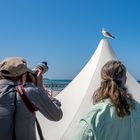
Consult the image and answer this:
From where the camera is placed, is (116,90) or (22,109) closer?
(116,90)

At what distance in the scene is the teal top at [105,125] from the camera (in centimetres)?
188

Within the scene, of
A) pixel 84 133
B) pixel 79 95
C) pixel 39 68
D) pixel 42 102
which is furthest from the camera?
pixel 79 95

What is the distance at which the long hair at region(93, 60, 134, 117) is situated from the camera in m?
1.91

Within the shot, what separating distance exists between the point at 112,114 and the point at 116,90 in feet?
0.44

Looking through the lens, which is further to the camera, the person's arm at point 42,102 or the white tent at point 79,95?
the white tent at point 79,95

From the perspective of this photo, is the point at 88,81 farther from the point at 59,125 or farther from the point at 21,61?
the point at 21,61

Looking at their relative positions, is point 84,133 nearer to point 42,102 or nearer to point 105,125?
point 105,125

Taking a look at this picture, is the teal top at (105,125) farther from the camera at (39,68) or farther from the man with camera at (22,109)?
the camera at (39,68)

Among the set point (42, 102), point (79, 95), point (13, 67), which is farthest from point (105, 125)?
point (79, 95)

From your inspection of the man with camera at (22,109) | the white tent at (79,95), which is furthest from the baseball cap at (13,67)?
the white tent at (79,95)

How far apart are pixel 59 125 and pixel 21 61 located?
13.4 ft

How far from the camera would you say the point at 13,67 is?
7.02ft

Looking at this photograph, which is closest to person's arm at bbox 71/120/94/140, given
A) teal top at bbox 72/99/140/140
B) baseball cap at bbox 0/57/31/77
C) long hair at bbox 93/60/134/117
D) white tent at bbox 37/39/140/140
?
teal top at bbox 72/99/140/140

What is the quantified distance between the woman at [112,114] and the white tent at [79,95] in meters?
3.99
